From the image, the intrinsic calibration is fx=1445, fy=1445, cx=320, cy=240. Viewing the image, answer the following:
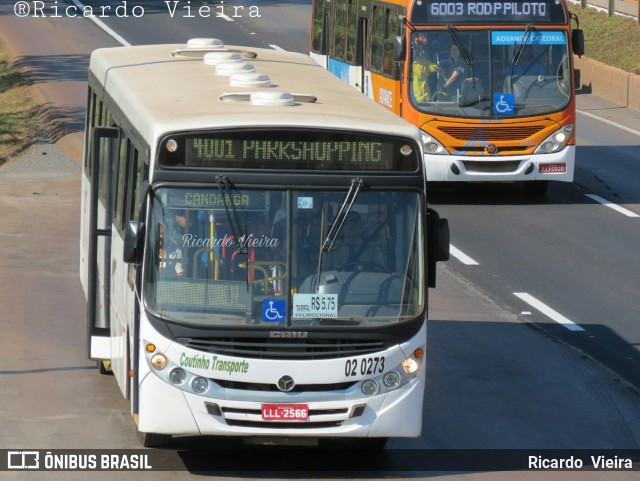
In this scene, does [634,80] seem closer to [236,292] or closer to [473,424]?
[473,424]

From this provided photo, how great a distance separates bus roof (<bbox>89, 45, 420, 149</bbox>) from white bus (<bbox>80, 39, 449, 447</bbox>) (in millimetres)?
32

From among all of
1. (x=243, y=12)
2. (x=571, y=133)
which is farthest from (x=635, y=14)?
(x=571, y=133)

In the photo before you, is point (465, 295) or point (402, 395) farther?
point (465, 295)

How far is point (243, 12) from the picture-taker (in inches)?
1911

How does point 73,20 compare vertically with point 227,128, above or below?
below

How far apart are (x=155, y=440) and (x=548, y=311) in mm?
6468

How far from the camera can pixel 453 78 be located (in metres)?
21.1

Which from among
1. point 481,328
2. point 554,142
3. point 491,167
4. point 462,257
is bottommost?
point 462,257

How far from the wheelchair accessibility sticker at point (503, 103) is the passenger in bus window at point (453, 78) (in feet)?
1.89

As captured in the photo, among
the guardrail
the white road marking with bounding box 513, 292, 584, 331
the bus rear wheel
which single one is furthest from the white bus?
the guardrail

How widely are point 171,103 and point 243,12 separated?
3868 centimetres

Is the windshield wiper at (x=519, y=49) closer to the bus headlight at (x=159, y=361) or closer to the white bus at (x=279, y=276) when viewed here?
the white bus at (x=279, y=276)

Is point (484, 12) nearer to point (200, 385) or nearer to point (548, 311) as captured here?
point (548, 311)

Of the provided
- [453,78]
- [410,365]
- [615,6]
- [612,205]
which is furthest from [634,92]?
[410,365]
